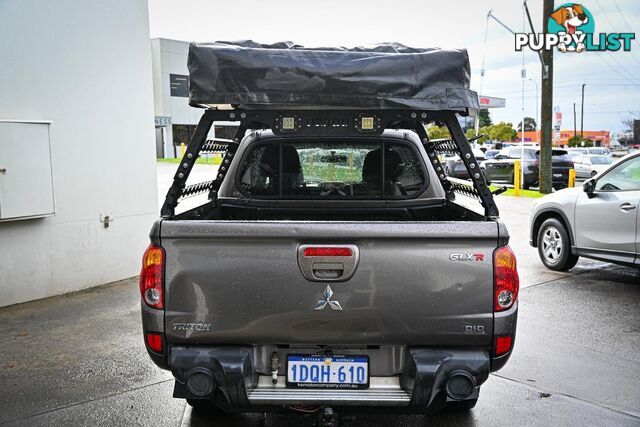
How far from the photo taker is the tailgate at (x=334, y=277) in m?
3.11

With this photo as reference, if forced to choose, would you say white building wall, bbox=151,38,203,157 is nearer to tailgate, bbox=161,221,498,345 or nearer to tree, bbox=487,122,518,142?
tree, bbox=487,122,518,142

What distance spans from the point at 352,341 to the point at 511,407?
1.63 metres

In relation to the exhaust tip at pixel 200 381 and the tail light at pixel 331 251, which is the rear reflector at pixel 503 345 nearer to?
the tail light at pixel 331 251

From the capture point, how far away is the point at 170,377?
187 inches

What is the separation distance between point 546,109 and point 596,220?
12.3 m

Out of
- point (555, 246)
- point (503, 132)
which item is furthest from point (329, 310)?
point (503, 132)

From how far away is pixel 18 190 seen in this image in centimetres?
638

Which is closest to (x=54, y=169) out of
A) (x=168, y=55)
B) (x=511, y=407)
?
(x=511, y=407)

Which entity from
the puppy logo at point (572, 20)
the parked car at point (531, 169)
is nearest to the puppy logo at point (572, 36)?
the puppy logo at point (572, 20)

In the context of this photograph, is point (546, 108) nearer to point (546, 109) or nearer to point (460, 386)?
point (546, 109)

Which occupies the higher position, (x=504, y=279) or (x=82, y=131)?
(x=82, y=131)

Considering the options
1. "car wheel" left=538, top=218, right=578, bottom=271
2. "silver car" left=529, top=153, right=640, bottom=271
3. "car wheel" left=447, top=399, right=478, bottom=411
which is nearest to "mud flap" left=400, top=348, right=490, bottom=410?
"car wheel" left=447, top=399, right=478, bottom=411

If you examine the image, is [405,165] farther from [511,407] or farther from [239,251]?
[239,251]

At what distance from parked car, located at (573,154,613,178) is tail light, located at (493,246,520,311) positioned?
24.6 m
